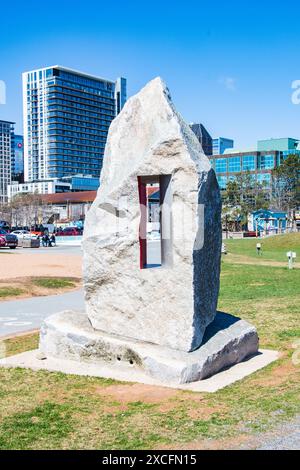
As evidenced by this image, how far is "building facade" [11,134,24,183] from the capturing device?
131275 millimetres

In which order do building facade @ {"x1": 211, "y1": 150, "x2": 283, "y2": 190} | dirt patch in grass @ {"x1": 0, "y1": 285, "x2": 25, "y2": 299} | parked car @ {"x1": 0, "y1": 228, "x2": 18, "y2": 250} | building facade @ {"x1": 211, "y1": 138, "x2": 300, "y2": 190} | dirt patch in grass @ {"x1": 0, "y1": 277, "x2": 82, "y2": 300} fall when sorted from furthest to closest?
building facade @ {"x1": 211, "y1": 150, "x2": 283, "y2": 190} → building facade @ {"x1": 211, "y1": 138, "x2": 300, "y2": 190} → parked car @ {"x1": 0, "y1": 228, "x2": 18, "y2": 250} → dirt patch in grass @ {"x1": 0, "y1": 277, "x2": 82, "y2": 300} → dirt patch in grass @ {"x1": 0, "y1": 285, "x2": 25, "y2": 299}

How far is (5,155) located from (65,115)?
1413 inches

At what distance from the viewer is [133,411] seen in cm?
630

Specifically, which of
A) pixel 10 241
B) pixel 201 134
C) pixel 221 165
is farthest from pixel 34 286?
pixel 221 165

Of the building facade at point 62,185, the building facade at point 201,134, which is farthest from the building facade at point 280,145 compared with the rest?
the building facade at point 201,134

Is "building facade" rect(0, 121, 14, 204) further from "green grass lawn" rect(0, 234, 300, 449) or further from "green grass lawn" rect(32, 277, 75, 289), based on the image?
"green grass lawn" rect(0, 234, 300, 449)

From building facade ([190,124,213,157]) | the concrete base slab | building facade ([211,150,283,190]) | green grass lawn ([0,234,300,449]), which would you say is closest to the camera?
green grass lawn ([0,234,300,449])

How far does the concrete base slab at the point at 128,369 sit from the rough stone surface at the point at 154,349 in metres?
0.07

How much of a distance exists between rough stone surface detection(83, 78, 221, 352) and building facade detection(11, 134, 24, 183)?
12484cm

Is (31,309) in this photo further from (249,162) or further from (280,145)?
(280,145)

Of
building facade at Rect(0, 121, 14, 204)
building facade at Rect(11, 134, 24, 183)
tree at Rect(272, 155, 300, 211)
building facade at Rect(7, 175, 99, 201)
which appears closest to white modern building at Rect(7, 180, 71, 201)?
building facade at Rect(7, 175, 99, 201)

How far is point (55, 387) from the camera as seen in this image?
23.8 feet

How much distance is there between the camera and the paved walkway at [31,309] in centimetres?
1172
